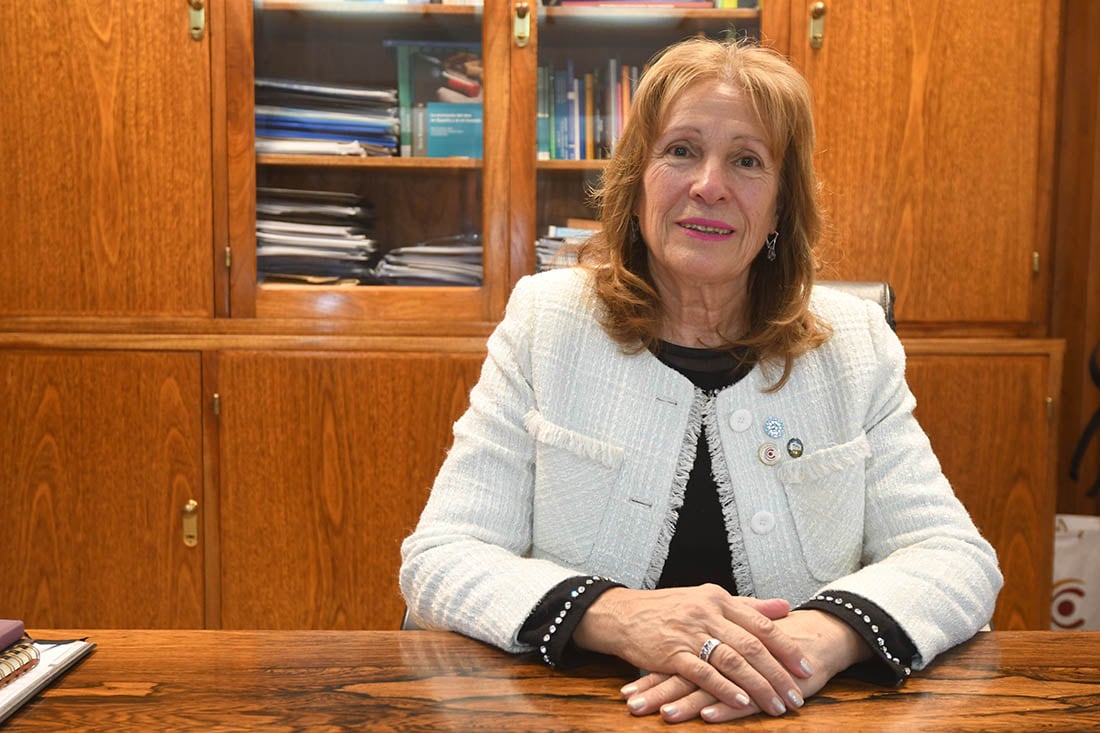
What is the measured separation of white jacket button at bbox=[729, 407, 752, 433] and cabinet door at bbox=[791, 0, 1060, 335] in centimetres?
108

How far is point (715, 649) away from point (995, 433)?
1.64 metres

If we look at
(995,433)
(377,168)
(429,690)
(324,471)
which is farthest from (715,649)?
(377,168)

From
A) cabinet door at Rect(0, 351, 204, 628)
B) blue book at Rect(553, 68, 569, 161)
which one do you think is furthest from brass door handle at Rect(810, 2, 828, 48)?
cabinet door at Rect(0, 351, 204, 628)

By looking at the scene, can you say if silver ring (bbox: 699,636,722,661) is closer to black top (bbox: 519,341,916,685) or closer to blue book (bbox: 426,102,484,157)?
black top (bbox: 519,341,916,685)

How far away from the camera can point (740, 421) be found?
55.3 inches

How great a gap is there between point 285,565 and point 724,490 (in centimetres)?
131

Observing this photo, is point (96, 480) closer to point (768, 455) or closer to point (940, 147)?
point (768, 455)

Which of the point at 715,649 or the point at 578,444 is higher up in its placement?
the point at 578,444

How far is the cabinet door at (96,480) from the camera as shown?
7.72ft

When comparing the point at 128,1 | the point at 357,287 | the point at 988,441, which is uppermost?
the point at 128,1

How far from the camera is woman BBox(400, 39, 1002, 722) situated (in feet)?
4.21

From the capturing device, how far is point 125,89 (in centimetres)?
233

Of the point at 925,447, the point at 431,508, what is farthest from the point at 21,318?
the point at 925,447

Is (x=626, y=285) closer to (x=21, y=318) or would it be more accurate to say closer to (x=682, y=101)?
(x=682, y=101)
